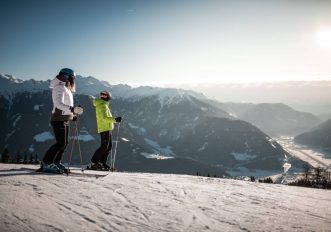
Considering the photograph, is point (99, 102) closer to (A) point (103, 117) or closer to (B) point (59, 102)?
(A) point (103, 117)

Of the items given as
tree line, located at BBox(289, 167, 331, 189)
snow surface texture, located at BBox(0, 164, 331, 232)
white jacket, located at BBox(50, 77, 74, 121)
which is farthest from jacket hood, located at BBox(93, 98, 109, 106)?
tree line, located at BBox(289, 167, 331, 189)

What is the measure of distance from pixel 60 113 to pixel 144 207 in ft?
16.9

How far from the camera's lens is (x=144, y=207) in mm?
6793

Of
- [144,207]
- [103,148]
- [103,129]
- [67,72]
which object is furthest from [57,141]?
[144,207]

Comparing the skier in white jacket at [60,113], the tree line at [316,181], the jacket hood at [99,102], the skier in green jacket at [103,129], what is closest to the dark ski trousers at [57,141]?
the skier in white jacket at [60,113]

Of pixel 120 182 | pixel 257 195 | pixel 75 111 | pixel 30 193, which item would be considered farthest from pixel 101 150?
pixel 257 195

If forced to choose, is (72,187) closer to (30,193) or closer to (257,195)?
(30,193)

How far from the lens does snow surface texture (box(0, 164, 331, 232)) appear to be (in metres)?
5.69

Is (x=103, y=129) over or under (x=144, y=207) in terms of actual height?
over

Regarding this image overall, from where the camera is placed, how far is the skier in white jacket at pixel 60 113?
403 inches

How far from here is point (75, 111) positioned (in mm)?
10398

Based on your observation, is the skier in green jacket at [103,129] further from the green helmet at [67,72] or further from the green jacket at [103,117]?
the green helmet at [67,72]

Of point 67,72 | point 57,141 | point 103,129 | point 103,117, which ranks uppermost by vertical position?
point 67,72

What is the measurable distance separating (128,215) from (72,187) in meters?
2.49
